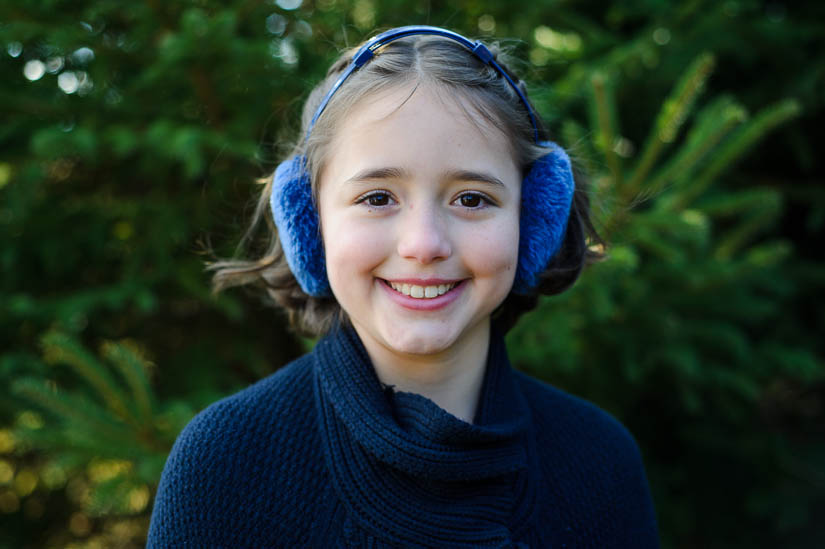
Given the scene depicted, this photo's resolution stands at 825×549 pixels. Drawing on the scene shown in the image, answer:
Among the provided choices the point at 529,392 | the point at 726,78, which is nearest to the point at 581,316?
the point at 529,392

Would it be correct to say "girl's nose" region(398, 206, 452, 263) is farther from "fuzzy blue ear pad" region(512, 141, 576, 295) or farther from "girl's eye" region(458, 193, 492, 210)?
"fuzzy blue ear pad" region(512, 141, 576, 295)

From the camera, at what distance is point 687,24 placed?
3102 millimetres

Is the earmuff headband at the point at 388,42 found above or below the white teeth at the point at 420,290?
above

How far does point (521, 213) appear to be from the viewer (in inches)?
64.2

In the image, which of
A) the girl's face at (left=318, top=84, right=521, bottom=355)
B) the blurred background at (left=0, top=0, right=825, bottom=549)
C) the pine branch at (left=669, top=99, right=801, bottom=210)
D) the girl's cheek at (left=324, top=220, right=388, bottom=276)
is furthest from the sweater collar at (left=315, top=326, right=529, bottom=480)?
the pine branch at (left=669, top=99, right=801, bottom=210)

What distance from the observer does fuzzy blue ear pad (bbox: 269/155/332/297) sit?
5.18ft

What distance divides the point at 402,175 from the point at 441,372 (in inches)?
18.8

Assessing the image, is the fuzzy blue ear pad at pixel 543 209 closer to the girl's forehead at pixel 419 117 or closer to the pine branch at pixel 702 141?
the girl's forehead at pixel 419 117

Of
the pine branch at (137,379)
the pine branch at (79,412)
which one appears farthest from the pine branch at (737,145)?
the pine branch at (79,412)

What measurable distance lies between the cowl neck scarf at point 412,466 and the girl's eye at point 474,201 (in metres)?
0.41

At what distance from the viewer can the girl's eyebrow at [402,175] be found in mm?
1383

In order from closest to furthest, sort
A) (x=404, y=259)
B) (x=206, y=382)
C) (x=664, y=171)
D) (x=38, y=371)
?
(x=404, y=259) → (x=664, y=171) → (x=38, y=371) → (x=206, y=382)

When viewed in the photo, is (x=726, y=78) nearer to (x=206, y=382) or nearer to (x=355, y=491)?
(x=206, y=382)

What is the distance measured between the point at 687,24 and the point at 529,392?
2.09 meters
